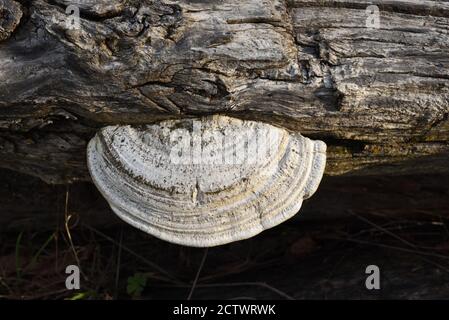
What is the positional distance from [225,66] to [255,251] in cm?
228

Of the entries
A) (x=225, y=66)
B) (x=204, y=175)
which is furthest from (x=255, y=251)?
(x=225, y=66)

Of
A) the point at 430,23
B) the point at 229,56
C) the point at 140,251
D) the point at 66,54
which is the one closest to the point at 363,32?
the point at 430,23

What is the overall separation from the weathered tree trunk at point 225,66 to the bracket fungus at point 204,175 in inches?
3.3

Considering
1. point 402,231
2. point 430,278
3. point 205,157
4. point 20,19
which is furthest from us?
point 402,231

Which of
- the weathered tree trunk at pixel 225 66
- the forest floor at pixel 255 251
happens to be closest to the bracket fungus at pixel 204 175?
the weathered tree trunk at pixel 225 66

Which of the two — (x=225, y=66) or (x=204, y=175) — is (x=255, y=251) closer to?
(x=204, y=175)

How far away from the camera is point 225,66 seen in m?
2.36

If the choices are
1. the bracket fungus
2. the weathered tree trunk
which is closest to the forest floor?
the weathered tree trunk

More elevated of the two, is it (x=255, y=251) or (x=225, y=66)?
(x=225, y=66)

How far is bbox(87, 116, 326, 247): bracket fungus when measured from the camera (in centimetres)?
248

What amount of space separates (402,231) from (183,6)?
2671 millimetres

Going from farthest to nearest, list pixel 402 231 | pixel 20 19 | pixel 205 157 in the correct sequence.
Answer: pixel 402 231
pixel 205 157
pixel 20 19

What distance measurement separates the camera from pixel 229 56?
235cm

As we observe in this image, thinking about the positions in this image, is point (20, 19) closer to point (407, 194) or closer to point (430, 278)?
point (407, 194)
